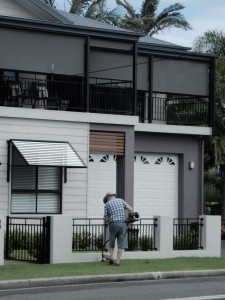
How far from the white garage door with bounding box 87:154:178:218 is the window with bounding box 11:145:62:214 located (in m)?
2.61

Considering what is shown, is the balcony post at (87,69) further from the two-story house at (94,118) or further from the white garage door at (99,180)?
the white garage door at (99,180)

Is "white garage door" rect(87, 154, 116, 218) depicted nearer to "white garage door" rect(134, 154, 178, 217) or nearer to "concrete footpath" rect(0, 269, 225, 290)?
"white garage door" rect(134, 154, 178, 217)

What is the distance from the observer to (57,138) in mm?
24016

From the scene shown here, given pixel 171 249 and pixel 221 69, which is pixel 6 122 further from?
pixel 221 69

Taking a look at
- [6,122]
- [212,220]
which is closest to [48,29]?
[6,122]

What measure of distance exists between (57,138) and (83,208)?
86.9 inches

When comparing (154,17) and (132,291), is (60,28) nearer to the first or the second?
(132,291)

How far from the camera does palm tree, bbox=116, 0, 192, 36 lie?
4465cm

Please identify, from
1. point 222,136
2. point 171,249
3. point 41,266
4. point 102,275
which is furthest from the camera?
point 222,136

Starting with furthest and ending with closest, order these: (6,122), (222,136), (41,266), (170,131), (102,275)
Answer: (222,136) → (170,131) → (6,122) → (41,266) → (102,275)

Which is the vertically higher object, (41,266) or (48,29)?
(48,29)

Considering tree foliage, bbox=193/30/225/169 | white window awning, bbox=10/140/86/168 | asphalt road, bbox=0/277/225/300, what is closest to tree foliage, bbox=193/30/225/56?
tree foliage, bbox=193/30/225/169

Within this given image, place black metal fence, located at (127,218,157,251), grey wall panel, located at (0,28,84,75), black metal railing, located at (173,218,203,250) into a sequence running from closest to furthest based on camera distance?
black metal fence, located at (127,218,157,251)
black metal railing, located at (173,218,203,250)
grey wall panel, located at (0,28,84,75)

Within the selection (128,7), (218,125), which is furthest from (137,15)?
(218,125)
